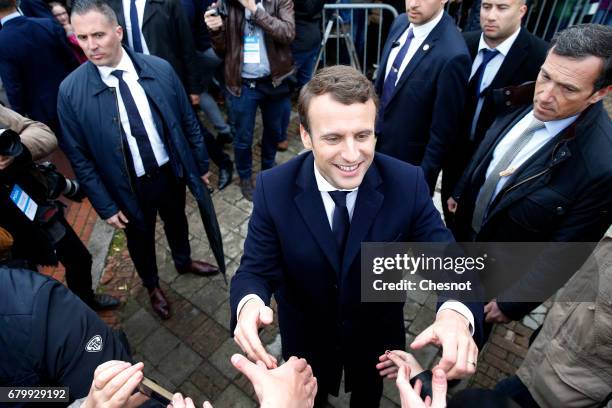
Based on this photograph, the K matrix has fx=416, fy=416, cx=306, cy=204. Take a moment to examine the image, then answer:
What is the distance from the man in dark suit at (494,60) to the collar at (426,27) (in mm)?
400

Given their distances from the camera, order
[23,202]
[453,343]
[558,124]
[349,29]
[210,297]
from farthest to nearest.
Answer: [349,29] → [210,297] → [23,202] → [558,124] → [453,343]

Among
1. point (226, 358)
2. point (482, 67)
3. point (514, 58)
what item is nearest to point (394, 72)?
point (482, 67)

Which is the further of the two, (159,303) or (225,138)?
(225,138)

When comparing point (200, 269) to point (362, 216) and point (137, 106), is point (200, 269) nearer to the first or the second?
point (137, 106)

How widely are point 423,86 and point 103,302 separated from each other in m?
3.70

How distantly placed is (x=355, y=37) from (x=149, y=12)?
410 centimetres

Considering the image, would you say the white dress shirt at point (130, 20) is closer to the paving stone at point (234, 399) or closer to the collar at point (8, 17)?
the collar at point (8, 17)

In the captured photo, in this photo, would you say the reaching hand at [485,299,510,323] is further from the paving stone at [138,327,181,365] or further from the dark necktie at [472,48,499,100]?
the paving stone at [138,327,181,365]

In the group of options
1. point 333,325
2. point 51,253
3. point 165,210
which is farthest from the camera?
point 165,210

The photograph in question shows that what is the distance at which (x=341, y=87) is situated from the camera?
77.7 inches

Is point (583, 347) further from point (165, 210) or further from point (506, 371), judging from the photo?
point (165, 210)

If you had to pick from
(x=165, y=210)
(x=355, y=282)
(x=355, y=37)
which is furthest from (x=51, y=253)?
(x=355, y=37)

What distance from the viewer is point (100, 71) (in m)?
3.26

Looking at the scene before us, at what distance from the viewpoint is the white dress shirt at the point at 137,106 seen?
3283 mm
